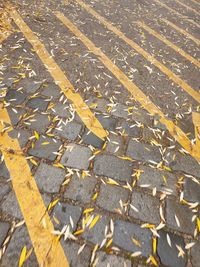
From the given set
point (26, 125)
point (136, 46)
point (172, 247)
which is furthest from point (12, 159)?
point (136, 46)

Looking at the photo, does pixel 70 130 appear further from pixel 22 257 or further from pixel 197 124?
pixel 197 124

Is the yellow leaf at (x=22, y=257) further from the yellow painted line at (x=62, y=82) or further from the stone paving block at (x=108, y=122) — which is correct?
the stone paving block at (x=108, y=122)

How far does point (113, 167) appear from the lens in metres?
3.64

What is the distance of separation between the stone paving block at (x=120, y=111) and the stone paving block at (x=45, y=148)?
1.25 metres

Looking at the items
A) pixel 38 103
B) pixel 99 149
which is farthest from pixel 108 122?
pixel 38 103

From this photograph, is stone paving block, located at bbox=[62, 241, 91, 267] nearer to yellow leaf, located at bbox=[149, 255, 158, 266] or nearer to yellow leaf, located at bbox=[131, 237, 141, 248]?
yellow leaf, located at bbox=[131, 237, 141, 248]

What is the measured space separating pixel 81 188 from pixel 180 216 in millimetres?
1286

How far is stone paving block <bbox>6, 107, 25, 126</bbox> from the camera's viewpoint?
159 inches

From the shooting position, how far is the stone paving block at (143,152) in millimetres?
3846

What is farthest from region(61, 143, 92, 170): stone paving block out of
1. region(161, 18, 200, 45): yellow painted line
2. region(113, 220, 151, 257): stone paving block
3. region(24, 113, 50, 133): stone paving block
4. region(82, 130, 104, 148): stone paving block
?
region(161, 18, 200, 45): yellow painted line

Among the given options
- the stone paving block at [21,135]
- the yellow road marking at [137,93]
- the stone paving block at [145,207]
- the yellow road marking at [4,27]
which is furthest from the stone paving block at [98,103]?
the yellow road marking at [4,27]

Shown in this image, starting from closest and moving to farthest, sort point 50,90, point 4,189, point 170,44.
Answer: point 4,189
point 50,90
point 170,44

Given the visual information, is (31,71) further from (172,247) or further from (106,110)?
(172,247)

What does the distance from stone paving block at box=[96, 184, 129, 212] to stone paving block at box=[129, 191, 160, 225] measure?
13 centimetres
